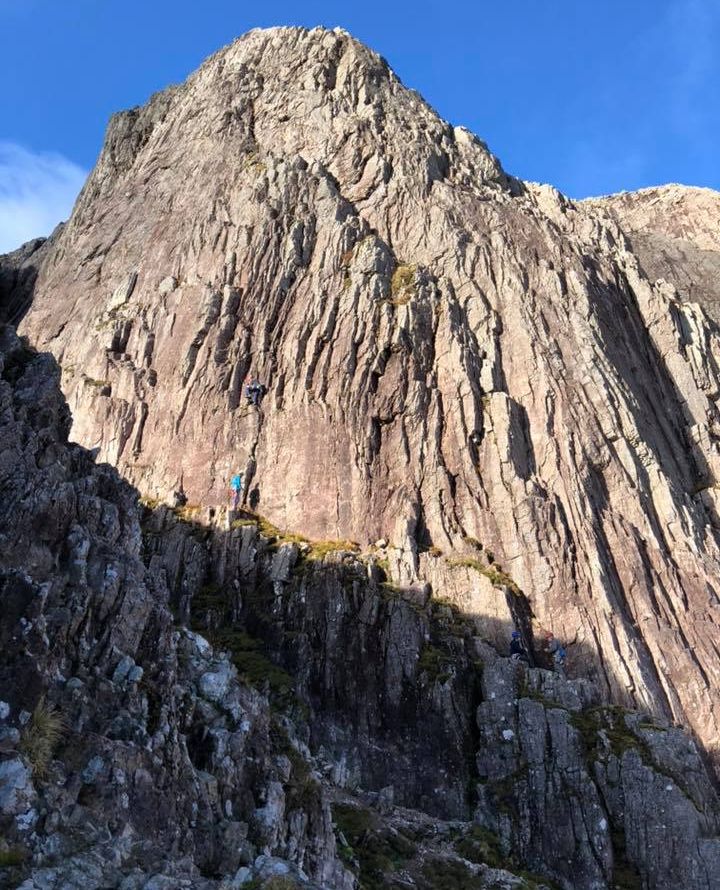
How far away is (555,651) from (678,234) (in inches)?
3149

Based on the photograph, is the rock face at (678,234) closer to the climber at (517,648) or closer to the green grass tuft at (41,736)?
the climber at (517,648)

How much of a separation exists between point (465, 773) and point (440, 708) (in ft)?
9.23

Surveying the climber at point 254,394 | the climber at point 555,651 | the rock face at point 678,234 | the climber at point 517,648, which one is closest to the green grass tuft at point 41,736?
the climber at point 517,648

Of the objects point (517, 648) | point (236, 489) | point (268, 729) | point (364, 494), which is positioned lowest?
point (268, 729)

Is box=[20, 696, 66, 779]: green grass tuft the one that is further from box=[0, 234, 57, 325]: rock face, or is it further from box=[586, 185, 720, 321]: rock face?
box=[586, 185, 720, 321]: rock face

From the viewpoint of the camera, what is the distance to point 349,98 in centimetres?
7556

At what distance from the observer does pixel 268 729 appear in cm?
2473

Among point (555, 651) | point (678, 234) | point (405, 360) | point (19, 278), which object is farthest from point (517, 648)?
point (678, 234)

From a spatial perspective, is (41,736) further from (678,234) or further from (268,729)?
(678,234)

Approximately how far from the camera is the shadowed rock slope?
45188mm

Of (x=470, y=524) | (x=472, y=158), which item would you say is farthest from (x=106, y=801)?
(x=472, y=158)

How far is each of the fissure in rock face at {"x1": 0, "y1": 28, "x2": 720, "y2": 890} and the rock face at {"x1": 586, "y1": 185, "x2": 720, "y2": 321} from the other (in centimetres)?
1707

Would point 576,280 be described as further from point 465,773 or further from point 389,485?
point 465,773

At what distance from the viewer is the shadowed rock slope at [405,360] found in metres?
45.2
